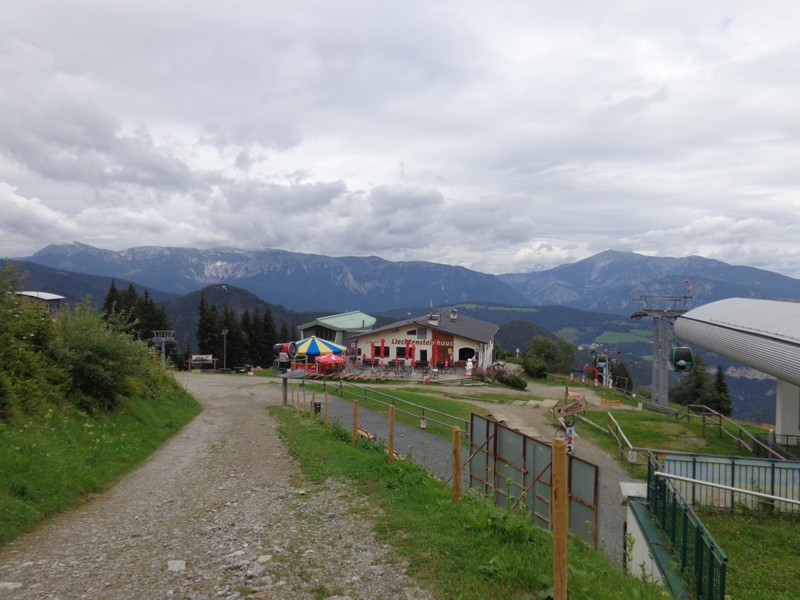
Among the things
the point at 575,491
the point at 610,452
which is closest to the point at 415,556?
the point at 575,491

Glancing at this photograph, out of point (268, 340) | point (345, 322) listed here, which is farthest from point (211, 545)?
point (268, 340)

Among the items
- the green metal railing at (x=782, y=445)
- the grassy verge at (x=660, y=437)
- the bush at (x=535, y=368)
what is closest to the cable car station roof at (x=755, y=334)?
the green metal railing at (x=782, y=445)

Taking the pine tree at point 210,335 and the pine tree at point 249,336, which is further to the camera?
the pine tree at point 249,336

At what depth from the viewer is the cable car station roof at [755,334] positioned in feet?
53.0

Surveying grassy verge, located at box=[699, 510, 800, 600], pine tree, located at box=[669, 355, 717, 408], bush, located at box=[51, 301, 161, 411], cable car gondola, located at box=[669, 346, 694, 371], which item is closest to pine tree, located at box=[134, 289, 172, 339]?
bush, located at box=[51, 301, 161, 411]

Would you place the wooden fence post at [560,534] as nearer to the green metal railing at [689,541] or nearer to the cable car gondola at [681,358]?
the green metal railing at [689,541]

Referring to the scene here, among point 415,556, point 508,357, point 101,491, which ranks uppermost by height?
point 415,556

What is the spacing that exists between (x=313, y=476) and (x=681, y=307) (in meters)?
39.5

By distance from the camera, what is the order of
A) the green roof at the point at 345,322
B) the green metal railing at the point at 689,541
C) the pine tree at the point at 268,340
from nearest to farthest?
the green metal railing at the point at 689,541 < the green roof at the point at 345,322 < the pine tree at the point at 268,340

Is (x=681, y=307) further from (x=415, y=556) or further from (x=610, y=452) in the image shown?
(x=415, y=556)

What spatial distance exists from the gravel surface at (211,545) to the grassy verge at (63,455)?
0.33 m

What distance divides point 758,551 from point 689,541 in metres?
3.90

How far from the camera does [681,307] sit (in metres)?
41.1

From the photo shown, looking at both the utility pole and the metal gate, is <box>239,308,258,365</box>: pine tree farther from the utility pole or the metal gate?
the metal gate
